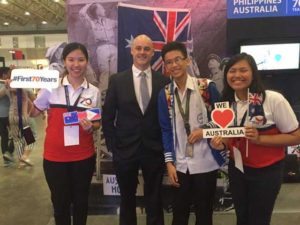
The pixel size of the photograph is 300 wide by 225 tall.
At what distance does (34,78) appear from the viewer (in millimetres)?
2430

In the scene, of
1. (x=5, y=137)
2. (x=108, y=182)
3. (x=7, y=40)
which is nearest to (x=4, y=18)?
(x=7, y=40)

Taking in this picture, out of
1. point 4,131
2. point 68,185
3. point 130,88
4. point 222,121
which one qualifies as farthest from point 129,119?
point 4,131

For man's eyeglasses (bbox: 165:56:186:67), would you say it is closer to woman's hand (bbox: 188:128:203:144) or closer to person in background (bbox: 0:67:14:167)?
woman's hand (bbox: 188:128:203:144)

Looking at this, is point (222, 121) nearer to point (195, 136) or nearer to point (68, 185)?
point (195, 136)

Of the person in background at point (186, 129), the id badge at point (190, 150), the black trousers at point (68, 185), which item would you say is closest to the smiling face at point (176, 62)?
the person in background at point (186, 129)

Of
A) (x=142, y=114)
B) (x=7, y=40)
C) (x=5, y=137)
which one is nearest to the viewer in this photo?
(x=142, y=114)

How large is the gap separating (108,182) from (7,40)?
1877cm

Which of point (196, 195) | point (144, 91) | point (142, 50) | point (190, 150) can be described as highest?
point (142, 50)

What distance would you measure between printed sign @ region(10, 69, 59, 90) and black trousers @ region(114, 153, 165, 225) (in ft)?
2.34

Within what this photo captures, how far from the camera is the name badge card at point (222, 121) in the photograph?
6.53 ft

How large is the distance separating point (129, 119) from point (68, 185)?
0.60 meters

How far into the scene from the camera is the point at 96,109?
7.74ft

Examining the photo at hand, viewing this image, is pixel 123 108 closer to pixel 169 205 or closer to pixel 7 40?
pixel 169 205

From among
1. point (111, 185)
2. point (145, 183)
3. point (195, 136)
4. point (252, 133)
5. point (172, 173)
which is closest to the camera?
point (252, 133)
